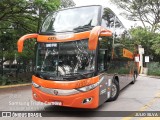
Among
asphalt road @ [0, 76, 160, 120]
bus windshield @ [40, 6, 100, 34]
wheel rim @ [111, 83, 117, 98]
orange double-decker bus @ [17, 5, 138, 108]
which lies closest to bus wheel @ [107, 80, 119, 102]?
wheel rim @ [111, 83, 117, 98]

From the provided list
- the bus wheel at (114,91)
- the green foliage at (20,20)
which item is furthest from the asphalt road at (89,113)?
the green foliage at (20,20)

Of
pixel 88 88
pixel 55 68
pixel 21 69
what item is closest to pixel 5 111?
pixel 55 68

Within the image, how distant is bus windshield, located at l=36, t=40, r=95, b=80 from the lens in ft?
26.2

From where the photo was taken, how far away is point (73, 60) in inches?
320

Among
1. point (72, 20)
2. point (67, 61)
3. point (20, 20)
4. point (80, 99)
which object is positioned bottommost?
point (80, 99)

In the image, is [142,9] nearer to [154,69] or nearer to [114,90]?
[154,69]

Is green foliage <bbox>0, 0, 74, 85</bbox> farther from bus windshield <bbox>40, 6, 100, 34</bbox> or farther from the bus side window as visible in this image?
the bus side window

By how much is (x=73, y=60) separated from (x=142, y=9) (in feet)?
106

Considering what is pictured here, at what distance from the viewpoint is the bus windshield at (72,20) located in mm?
8594

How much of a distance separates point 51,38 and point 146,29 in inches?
1170

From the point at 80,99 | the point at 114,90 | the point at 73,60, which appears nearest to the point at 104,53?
the point at 73,60

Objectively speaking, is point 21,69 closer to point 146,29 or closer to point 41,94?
point 41,94

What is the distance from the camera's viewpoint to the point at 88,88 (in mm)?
7793

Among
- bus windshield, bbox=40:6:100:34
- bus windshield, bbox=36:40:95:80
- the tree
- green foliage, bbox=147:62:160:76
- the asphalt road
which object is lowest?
the asphalt road
